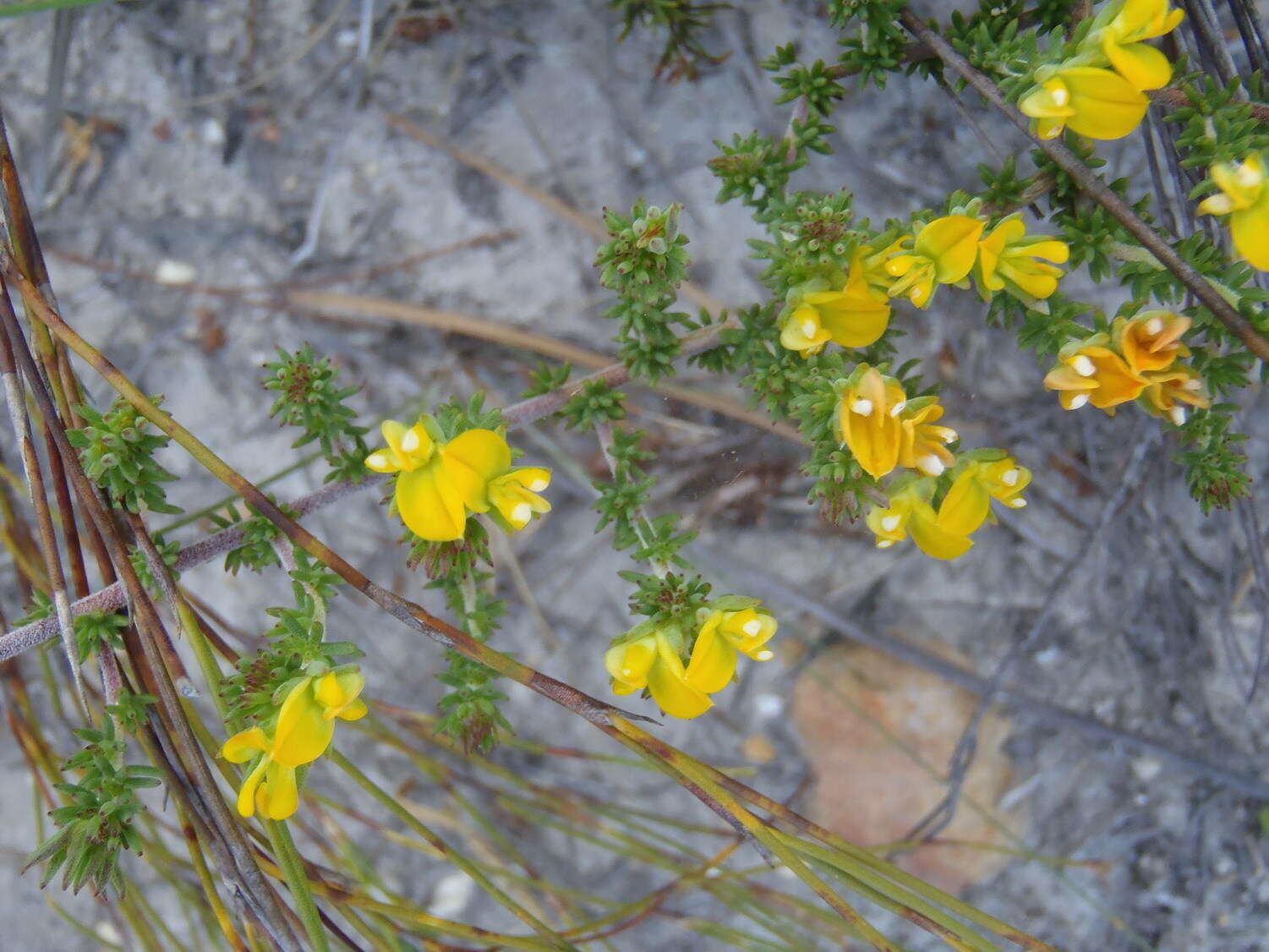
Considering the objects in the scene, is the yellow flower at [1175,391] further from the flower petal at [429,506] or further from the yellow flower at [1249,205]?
the flower petal at [429,506]

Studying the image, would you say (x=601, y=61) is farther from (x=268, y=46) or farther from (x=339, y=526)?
(x=339, y=526)

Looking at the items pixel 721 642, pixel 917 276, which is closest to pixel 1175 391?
pixel 917 276

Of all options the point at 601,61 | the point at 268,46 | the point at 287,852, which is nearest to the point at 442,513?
the point at 287,852

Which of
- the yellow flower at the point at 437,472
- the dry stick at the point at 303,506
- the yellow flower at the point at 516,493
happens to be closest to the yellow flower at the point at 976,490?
the dry stick at the point at 303,506

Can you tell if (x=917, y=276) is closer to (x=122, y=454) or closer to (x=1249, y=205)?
(x=1249, y=205)

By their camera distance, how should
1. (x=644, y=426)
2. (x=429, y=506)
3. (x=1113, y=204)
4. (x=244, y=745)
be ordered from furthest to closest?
(x=644, y=426) → (x=1113, y=204) → (x=429, y=506) → (x=244, y=745)

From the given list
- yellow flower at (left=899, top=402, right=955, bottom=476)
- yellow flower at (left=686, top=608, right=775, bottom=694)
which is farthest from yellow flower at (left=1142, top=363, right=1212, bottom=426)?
yellow flower at (left=686, top=608, right=775, bottom=694)
